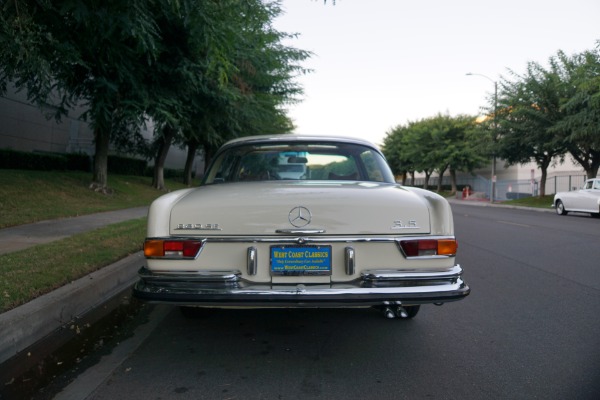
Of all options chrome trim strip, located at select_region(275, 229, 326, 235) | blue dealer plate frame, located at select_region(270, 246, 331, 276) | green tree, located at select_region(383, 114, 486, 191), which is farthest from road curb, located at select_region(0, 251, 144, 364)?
green tree, located at select_region(383, 114, 486, 191)

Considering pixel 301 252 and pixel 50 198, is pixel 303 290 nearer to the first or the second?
pixel 301 252

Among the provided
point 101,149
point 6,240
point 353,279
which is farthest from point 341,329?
point 101,149

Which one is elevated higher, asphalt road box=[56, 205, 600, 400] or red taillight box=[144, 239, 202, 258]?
red taillight box=[144, 239, 202, 258]

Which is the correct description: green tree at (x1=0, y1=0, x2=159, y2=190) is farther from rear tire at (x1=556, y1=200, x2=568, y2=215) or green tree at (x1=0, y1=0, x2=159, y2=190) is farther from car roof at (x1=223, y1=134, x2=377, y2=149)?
rear tire at (x1=556, y1=200, x2=568, y2=215)

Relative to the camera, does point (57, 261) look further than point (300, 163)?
Yes

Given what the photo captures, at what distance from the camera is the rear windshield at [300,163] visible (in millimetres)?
4418

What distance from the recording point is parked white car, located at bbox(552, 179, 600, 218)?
1858 cm

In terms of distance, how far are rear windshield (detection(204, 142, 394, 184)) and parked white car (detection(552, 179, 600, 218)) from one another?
1761cm

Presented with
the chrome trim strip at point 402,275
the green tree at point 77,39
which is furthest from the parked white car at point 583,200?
the chrome trim strip at point 402,275

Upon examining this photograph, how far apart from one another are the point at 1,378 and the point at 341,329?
2.47 m

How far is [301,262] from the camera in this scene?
10.1 feet

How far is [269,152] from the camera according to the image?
4484mm

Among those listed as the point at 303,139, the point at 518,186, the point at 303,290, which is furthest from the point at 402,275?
the point at 518,186

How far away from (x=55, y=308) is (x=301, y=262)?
92.7 inches
